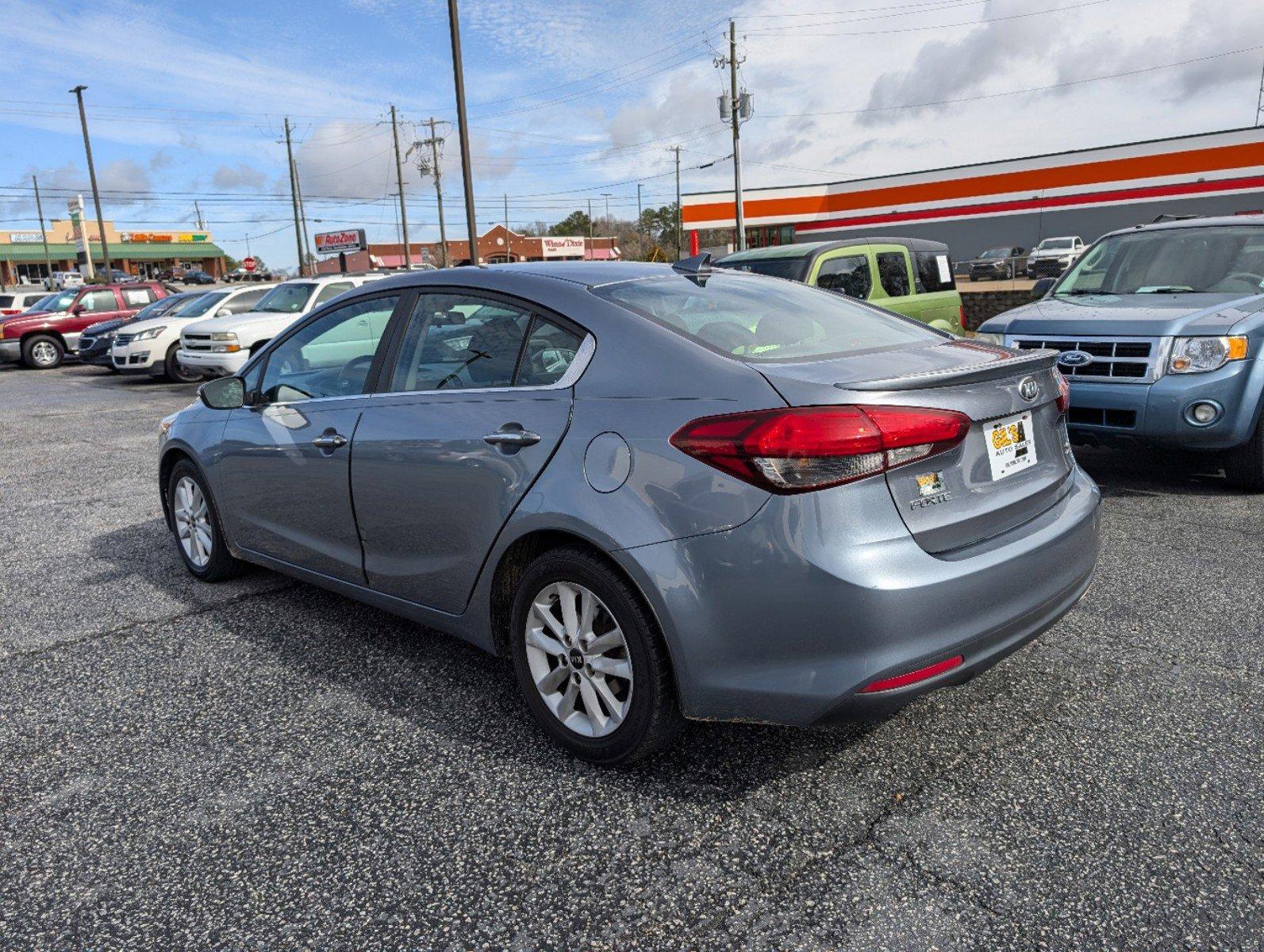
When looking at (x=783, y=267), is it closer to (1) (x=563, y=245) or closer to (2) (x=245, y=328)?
(2) (x=245, y=328)

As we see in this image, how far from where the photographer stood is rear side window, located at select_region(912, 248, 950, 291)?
942 cm

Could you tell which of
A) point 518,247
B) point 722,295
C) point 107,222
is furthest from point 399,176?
point 722,295

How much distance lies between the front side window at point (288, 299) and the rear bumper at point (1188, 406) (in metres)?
12.2

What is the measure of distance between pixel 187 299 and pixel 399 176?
4206 cm

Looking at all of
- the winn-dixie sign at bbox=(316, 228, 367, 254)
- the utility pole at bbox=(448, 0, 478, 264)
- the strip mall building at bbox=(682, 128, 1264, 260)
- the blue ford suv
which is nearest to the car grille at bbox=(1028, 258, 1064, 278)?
the strip mall building at bbox=(682, 128, 1264, 260)

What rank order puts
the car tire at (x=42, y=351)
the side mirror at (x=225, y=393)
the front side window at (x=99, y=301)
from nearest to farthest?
1. the side mirror at (x=225, y=393)
2. the car tire at (x=42, y=351)
3. the front side window at (x=99, y=301)

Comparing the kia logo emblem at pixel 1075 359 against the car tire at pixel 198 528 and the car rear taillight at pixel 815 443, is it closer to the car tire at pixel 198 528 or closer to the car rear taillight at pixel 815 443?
the car rear taillight at pixel 815 443

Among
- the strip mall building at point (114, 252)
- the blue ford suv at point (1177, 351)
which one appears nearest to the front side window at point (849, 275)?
the blue ford suv at point (1177, 351)

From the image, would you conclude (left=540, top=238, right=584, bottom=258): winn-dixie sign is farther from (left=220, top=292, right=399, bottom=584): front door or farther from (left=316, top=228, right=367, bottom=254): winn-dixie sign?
(left=220, top=292, right=399, bottom=584): front door

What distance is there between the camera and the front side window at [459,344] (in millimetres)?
3146

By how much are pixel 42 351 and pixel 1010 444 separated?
2415 cm

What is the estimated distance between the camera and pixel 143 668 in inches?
149

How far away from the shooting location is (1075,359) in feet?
19.3

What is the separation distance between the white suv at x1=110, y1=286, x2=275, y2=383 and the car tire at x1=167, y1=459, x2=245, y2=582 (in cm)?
1242
